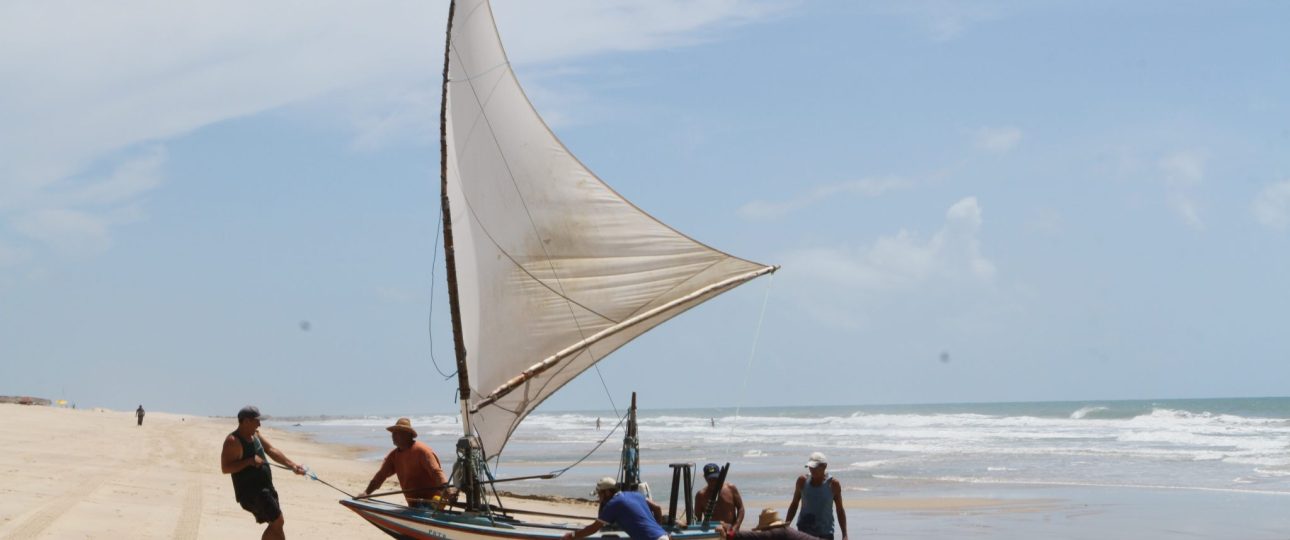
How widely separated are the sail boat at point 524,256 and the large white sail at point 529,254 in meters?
0.01

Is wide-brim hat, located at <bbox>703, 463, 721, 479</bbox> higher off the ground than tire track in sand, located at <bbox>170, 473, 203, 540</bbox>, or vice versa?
wide-brim hat, located at <bbox>703, 463, 721, 479</bbox>

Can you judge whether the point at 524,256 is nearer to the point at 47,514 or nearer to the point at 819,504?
the point at 819,504

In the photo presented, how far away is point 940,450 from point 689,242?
28.0 metres

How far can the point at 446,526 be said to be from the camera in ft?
35.8

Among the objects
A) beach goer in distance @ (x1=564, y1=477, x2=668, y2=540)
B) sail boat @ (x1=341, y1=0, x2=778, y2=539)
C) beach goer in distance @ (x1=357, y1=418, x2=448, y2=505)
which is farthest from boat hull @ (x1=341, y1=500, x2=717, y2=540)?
beach goer in distance @ (x1=564, y1=477, x2=668, y2=540)

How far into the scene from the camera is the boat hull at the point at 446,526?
10598 mm

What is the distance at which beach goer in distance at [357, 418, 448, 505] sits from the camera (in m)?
11.0

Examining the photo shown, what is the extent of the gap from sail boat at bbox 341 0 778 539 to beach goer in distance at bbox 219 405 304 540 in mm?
3040

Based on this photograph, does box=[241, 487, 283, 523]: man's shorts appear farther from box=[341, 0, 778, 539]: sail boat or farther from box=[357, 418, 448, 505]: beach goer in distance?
box=[341, 0, 778, 539]: sail boat

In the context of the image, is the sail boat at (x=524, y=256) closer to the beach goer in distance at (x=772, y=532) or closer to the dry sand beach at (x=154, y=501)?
the beach goer in distance at (x=772, y=532)

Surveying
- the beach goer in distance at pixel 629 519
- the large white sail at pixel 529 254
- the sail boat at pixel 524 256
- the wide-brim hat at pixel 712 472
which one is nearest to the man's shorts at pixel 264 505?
the beach goer in distance at pixel 629 519

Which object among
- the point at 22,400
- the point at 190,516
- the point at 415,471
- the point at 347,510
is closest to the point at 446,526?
the point at 415,471

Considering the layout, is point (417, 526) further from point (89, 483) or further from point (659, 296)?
point (89, 483)

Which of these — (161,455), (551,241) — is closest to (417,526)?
(551,241)
